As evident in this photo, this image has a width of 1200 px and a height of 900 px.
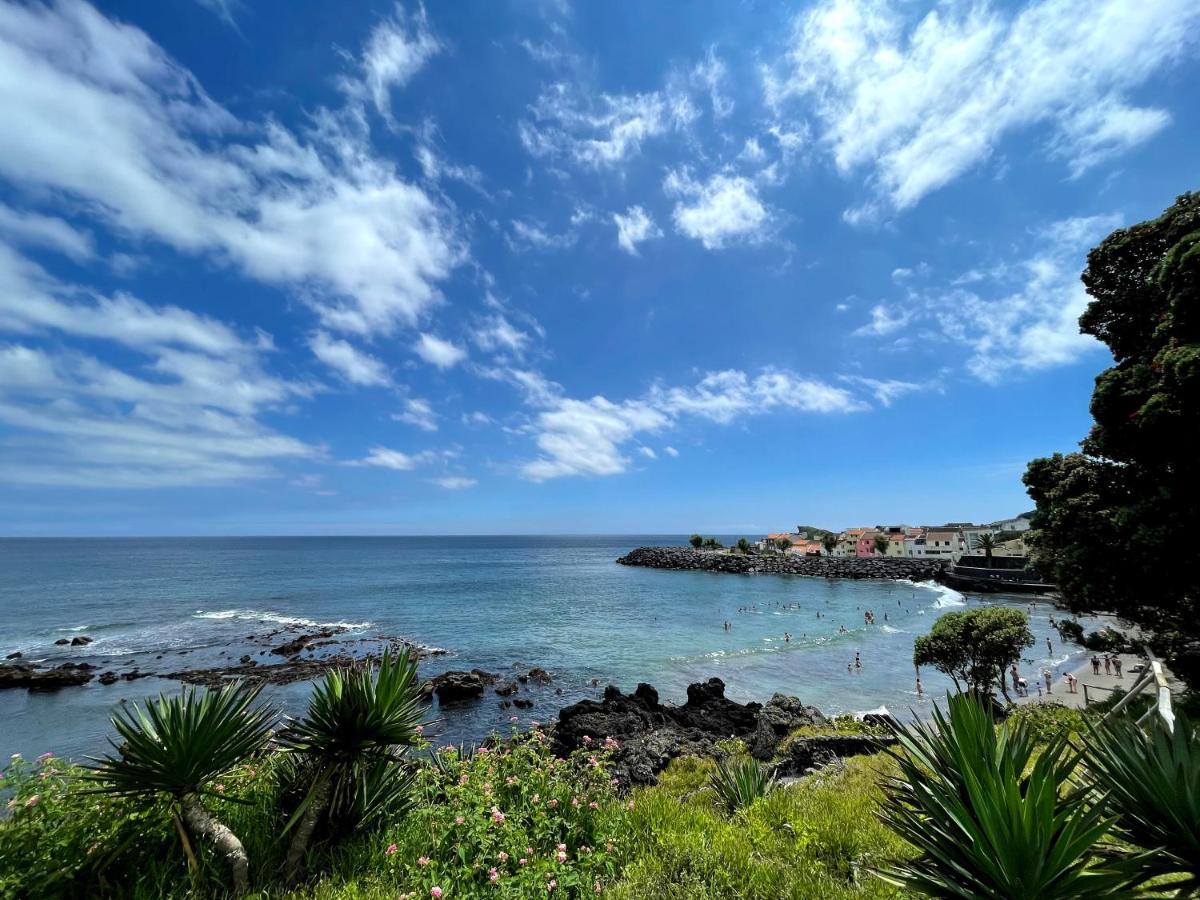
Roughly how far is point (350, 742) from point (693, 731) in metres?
17.8

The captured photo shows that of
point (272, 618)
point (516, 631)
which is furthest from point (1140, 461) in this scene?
point (272, 618)

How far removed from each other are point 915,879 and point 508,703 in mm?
24459

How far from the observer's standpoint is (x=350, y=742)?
5.64 metres

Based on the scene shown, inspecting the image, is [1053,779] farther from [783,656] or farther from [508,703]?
[783,656]

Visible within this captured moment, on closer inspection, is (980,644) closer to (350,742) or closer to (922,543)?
(350,742)

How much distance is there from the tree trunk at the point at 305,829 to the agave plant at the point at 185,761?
1.17ft

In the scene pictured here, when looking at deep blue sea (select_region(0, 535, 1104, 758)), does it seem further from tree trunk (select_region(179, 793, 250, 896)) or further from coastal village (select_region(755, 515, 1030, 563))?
coastal village (select_region(755, 515, 1030, 563))

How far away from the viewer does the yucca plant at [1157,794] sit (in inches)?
122

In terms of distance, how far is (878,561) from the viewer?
97.3 m

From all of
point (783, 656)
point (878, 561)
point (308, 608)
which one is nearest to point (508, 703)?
point (783, 656)

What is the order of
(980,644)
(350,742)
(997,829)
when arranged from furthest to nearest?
(980,644)
(350,742)
(997,829)

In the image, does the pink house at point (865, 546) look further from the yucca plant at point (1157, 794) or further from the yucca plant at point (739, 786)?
the yucca plant at point (1157, 794)

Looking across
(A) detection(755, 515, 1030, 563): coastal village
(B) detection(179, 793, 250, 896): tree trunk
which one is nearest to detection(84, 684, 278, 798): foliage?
(B) detection(179, 793, 250, 896): tree trunk

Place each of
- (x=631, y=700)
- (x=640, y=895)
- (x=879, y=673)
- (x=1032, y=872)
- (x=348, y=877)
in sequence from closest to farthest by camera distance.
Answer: (x=1032, y=872) < (x=640, y=895) < (x=348, y=877) < (x=631, y=700) < (x=879, y=673)
